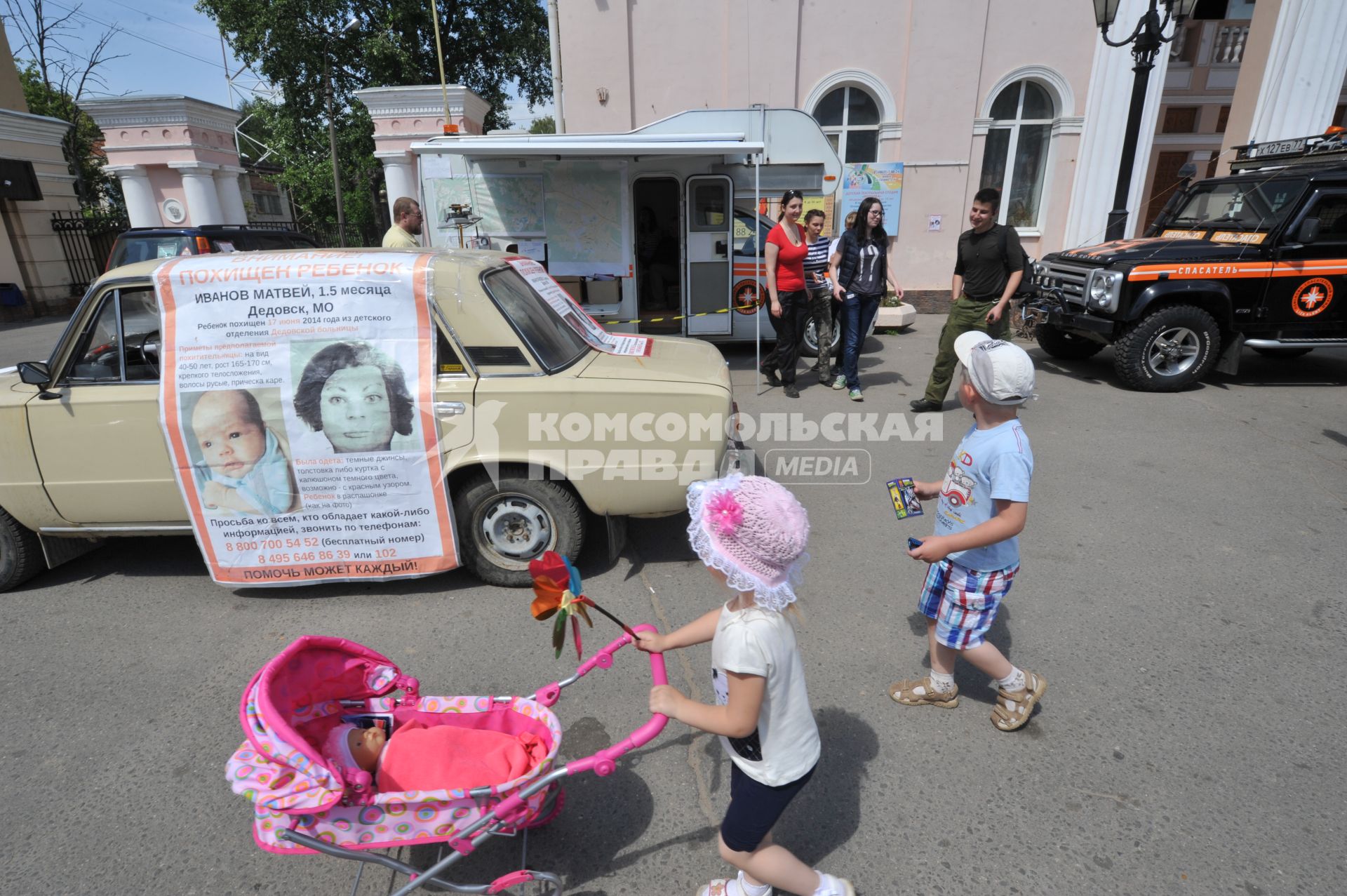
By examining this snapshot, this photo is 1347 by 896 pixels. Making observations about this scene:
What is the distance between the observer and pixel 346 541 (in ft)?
11.5

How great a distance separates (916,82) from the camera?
38.8 feet

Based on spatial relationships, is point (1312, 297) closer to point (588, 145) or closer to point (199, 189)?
point (588, 145)

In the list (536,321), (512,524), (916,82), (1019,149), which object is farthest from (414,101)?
(512,524)

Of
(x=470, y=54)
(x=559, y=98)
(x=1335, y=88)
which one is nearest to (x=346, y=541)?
(x=559, y=98)

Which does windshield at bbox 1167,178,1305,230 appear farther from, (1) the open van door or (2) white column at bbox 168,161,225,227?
(2) white column at bbox 168,161,225,227

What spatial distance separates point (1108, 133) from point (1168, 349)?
22.3 feet

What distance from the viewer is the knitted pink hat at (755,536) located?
161cm

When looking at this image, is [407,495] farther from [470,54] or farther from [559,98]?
[470,54]

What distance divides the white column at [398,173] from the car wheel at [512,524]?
11909mm

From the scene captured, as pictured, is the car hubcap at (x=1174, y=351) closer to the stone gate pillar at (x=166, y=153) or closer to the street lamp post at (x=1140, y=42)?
the street lamp post at (x=1140, y=42)

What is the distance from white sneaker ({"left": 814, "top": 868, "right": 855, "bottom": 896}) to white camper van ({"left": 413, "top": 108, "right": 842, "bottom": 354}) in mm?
6949

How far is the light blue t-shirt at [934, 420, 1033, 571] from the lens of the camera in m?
2.31

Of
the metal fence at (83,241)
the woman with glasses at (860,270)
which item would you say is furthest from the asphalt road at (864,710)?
the metal fence at (83,241)

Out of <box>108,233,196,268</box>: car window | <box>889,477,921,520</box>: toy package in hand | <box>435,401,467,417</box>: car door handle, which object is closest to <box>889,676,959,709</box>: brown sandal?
<box>889,477,921,520</box>: toy package in hand
